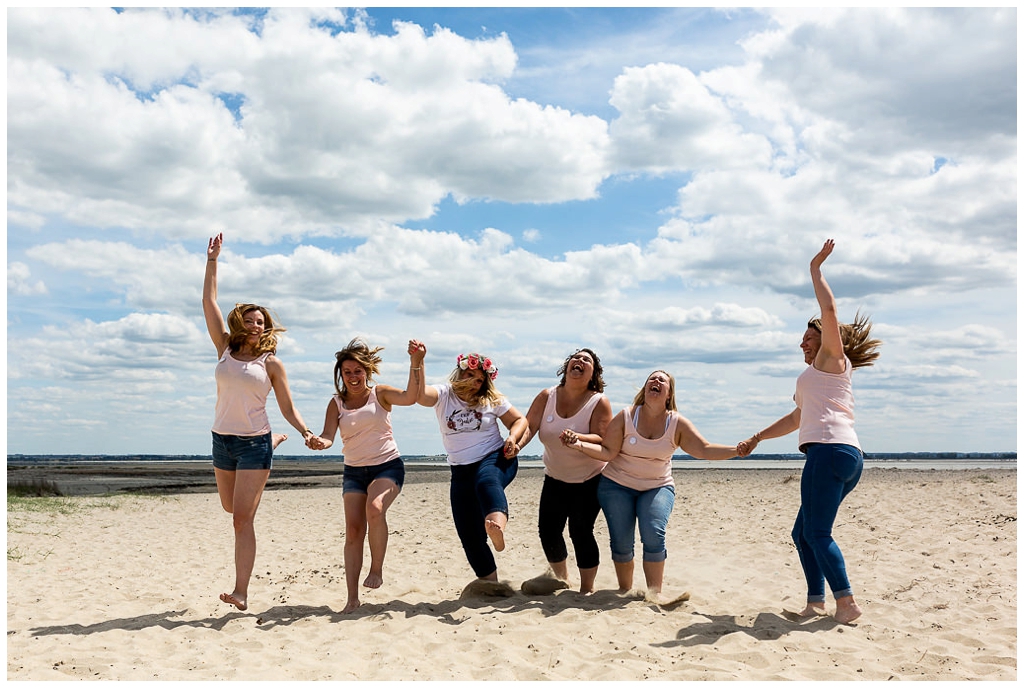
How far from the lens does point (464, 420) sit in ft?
21.1

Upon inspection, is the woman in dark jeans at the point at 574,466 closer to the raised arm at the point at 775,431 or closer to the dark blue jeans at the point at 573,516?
the dark blue jeans at the point at 573,516

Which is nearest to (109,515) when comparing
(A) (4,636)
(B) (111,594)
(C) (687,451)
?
(B) (111,594)

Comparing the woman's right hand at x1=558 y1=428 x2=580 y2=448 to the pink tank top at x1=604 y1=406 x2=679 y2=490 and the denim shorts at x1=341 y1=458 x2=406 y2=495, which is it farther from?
the denim shorts at x1=341 y1=458 x2=406 y2=495

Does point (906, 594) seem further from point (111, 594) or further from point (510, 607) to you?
point (111, 594)

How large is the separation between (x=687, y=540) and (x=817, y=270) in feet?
21.5

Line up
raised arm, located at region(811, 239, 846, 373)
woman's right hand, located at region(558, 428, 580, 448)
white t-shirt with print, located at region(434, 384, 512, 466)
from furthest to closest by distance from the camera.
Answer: white t-shirt with print, located at region(434, 384, 512, 466), woman's right hand, located at region(558, 428, 580, 448), raised arm, located at region(811, 239, 846, 373)

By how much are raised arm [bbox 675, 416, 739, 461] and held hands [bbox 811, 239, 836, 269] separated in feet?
5.29

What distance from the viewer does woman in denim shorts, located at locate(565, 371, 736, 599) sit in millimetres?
6234

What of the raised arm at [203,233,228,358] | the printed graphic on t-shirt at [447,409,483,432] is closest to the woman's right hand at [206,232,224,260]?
the raised arm at [203,233,228,358]

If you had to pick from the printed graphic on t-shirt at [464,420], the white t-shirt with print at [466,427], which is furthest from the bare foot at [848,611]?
the printed graphic on t-shirt at [464,420]

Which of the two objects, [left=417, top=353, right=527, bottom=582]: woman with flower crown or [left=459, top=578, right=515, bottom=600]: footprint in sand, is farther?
[left=459, top=578, right=515, bottom=600]: footprint in sand

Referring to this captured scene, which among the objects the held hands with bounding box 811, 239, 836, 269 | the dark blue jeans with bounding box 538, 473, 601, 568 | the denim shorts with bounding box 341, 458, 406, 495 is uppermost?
the held hands with bounding box 811, 239, 836, 269

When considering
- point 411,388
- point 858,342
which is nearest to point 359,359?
point 411,388

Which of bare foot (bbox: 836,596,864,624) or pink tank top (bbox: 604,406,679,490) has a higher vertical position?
pink tank top (bbox: 604,406,679,490)
